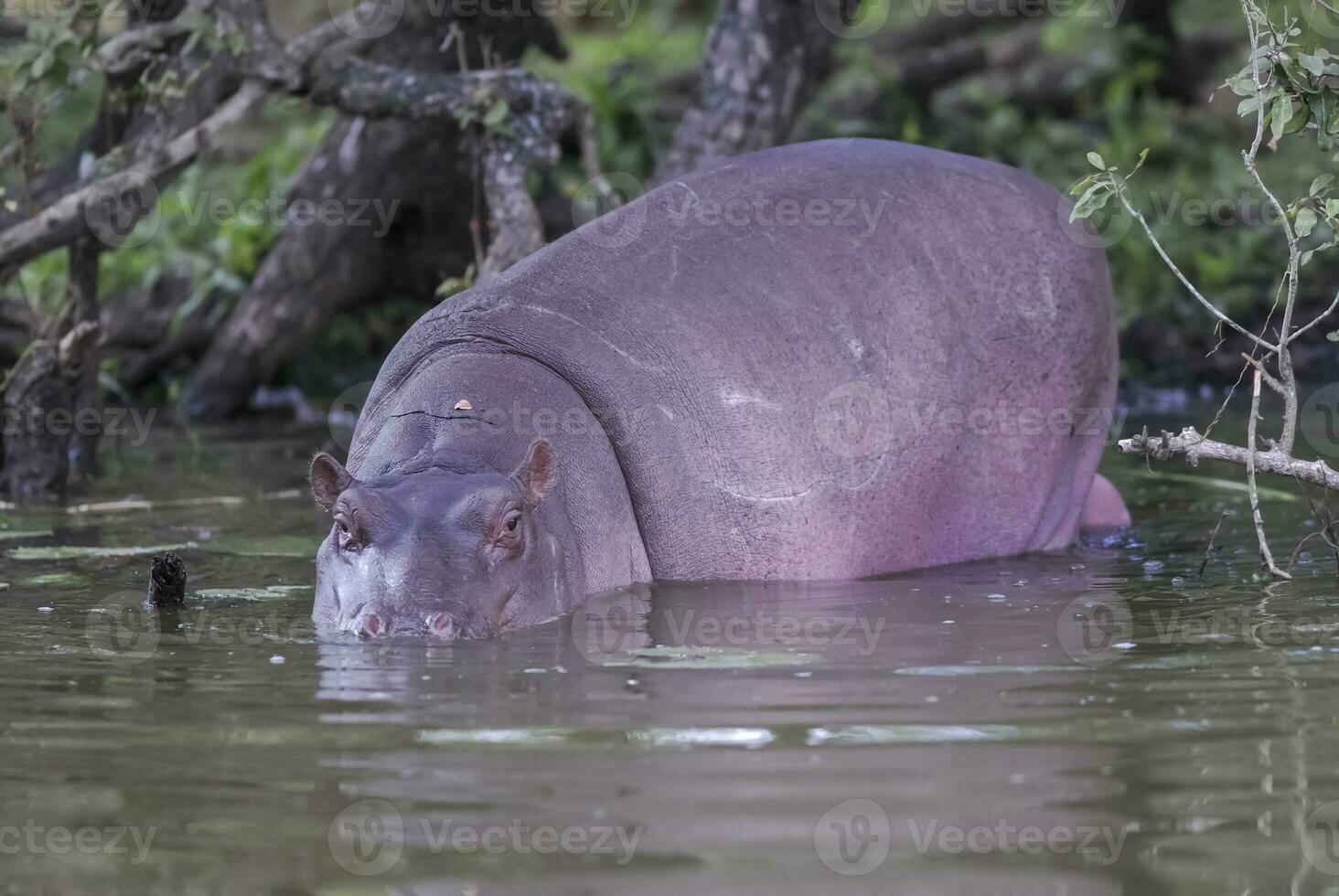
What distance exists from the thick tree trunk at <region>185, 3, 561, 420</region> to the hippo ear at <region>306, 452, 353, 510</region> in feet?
16.5

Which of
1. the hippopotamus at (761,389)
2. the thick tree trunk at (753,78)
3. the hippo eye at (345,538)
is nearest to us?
the hippo eye at (345,538)

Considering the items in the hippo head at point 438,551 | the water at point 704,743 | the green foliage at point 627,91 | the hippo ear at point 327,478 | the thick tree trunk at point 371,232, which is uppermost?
the green foliage at point 627,91

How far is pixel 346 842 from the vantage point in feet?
10.6

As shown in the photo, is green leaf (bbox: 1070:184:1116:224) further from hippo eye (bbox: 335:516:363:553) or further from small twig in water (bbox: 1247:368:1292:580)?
hippo eye (bbox: 335:516:363:553)

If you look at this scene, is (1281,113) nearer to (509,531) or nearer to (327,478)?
(509,531)

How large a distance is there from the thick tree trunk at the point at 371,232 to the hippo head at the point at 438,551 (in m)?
5.06

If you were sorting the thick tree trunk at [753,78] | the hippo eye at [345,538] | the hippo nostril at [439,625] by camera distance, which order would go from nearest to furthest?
the hippo nostril at [439,625], the hippo eye at [345,538], the thick tree trunk at [753,78]

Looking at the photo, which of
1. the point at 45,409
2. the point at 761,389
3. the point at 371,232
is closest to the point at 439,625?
the point at 761,389

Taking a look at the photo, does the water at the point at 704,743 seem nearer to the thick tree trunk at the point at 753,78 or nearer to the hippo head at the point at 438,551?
the hippo head at the point at 438,551

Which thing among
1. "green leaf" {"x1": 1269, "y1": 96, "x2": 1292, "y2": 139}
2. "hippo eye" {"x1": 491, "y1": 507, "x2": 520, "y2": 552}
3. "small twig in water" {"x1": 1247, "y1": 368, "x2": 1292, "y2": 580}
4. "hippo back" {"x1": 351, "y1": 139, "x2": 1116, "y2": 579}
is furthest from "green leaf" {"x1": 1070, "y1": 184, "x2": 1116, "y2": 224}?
"hippo eye" {"x1": 491, "y1": 507, "x2": 520, "y2": 552}

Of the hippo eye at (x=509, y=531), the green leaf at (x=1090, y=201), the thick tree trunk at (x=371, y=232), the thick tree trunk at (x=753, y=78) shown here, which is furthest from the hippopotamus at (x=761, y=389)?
the thick tree trunk at (x=371, y=232)

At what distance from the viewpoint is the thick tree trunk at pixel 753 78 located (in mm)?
10383

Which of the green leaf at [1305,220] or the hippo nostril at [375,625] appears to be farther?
the green leaf at [1305,220]

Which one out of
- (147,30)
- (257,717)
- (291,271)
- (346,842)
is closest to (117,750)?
(257,717)
